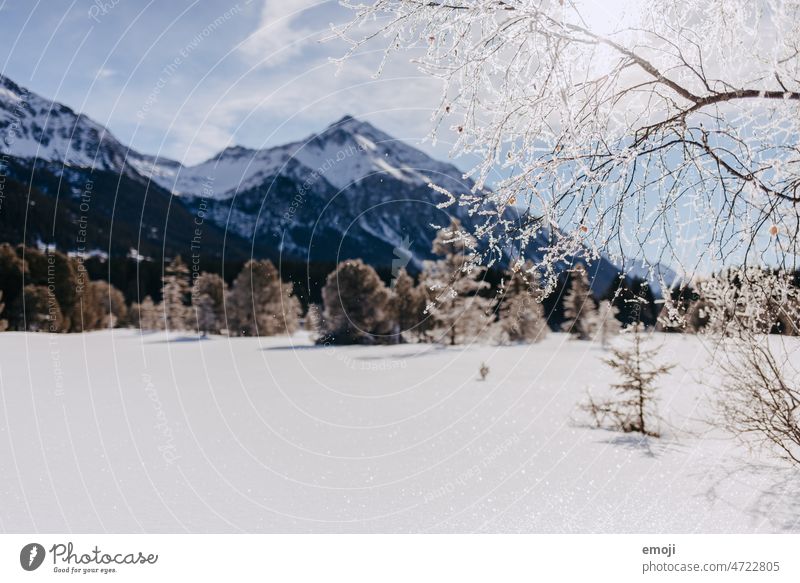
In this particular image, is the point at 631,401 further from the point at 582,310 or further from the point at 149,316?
the point at 149,316

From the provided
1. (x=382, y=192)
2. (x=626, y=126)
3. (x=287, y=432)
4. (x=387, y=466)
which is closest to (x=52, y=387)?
(x=287, y=432)

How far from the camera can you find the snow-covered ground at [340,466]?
4754 millimetres

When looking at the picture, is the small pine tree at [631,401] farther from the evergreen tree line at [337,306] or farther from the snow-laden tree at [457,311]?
the snow-laden tree at [457,311]

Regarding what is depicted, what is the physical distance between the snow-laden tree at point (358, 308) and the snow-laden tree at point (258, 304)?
447 centimetres

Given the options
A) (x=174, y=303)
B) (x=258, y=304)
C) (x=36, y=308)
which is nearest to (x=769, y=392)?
(x=258, y=304)

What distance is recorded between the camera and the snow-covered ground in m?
4.75

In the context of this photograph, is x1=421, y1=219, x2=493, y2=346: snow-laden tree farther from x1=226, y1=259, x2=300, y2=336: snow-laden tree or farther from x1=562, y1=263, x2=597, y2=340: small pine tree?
x1=562, y1=263, x2=597, y2=340: small pine tree

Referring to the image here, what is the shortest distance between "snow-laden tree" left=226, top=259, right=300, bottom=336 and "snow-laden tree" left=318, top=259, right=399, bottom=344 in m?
4.47

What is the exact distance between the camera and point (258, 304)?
1359 inches

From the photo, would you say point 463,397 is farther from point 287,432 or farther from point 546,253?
point 546,253

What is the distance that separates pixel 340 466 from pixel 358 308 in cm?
2521

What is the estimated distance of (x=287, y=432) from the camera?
8125 millimetres

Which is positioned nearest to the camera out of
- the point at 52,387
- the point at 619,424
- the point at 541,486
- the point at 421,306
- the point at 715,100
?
the point at 715,100
